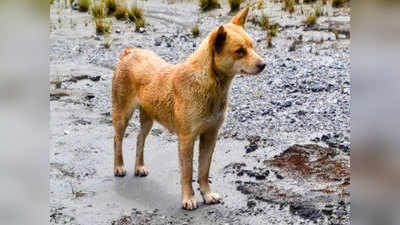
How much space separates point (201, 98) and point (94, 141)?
8.45 feet

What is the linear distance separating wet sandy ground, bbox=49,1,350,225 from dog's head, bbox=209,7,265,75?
1432 mm

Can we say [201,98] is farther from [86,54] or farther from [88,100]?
[86,54]

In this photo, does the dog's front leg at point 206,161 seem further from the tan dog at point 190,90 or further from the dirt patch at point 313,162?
the dirt patch at point 313,162

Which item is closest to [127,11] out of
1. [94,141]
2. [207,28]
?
[207,28]

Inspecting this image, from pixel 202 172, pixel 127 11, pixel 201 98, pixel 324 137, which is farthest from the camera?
pixel 127 11

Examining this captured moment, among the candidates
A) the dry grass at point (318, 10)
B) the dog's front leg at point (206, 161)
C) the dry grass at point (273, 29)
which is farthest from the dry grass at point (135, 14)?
the dog's front leg at point (206, 161)

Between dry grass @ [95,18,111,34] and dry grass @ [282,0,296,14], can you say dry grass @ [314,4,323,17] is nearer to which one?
dry grass @ [282,0,296,14]

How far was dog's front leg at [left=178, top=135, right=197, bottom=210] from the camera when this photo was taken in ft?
16.5

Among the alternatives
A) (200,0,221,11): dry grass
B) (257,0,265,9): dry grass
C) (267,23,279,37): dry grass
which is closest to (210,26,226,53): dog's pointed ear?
(267,23,279,37): dry grass

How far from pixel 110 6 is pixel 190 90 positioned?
9.23 m

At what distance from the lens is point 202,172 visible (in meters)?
5.34

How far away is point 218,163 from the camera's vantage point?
6.41 meters
